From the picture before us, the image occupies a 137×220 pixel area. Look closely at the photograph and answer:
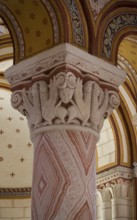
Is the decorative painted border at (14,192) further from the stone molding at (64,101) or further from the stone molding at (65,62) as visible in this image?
the stone molding at (64,101)

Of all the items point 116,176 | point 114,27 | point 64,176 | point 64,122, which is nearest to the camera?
point 64,176

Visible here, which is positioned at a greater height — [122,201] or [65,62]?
[65,62]

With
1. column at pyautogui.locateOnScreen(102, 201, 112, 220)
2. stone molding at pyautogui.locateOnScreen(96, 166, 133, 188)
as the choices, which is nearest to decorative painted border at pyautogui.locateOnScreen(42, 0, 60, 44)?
stone molding at pyautogui.locateOnScreen(96, 166, 133, 188)

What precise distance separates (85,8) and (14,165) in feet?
25.0

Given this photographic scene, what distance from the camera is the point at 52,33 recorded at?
575cm

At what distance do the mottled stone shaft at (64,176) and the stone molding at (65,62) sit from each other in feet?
2.43

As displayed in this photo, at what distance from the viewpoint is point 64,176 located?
5113 mm

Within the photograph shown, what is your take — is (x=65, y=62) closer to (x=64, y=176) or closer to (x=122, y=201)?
(x=64, y=176)

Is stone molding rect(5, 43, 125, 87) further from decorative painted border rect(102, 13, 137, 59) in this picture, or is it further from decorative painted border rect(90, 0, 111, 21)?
decorative painted border rect(90, 0, 111, 21)

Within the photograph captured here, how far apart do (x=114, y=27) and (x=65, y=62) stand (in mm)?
1229

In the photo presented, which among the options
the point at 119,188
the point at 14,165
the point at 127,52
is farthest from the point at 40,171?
the point at 14,165

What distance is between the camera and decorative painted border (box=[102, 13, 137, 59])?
6059 millimetres

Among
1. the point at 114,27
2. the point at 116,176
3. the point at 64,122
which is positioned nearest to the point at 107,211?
the point at 116,176

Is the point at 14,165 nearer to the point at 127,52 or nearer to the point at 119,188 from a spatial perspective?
the point at 119,188
